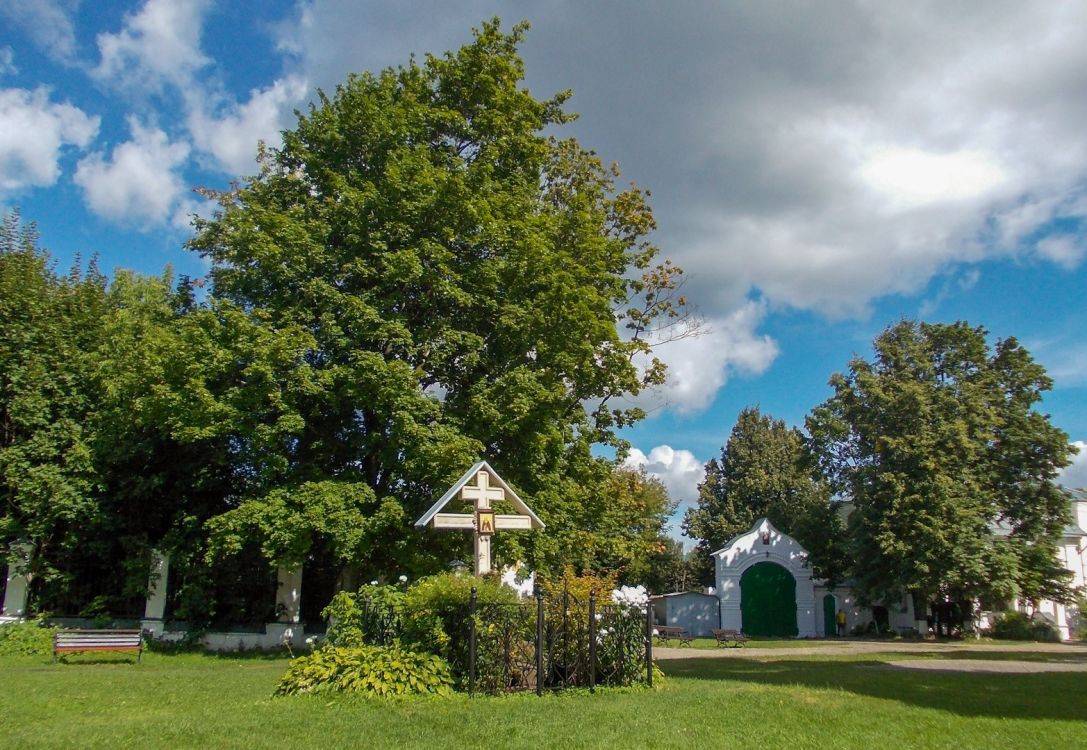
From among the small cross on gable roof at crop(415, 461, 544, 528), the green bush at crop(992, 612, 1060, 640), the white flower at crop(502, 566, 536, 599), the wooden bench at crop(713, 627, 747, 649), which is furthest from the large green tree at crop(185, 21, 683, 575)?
the green bush at crop(992, 612, 1060, 640)

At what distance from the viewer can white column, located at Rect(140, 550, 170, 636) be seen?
59.4ft

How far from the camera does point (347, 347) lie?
16.1 meters

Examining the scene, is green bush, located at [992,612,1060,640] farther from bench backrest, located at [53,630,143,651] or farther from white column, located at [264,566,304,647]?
bench backrest, located at [53,630,143,651]

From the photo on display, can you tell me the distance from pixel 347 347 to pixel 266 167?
28.0 ft

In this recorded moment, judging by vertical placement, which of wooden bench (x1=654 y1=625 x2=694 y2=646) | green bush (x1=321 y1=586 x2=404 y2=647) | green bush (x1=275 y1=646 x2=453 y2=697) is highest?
green bush (x1=321 y1=586 x2=404 y2=647)

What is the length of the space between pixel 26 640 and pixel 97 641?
10.8 feet

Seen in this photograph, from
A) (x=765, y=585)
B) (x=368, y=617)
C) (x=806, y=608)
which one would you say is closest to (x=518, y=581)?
(x=368, y=617)

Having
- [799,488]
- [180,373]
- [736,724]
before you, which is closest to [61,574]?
[180,373]

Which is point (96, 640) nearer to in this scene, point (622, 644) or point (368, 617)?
point (368, 617)

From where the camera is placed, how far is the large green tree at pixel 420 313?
15.4m

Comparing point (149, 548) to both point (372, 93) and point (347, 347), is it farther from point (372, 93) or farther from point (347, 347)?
point (372, 93)

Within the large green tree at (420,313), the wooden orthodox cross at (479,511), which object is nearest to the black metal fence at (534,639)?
the wooden orthodox cross at (479,511)

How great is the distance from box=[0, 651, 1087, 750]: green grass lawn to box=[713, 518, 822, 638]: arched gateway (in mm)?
20345

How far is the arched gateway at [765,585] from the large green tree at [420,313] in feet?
51.4
